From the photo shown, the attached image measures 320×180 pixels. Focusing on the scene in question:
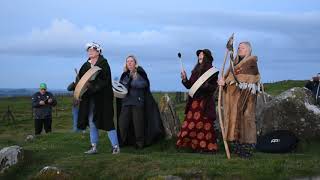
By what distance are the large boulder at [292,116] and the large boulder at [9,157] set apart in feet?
19.4

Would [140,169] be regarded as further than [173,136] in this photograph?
No

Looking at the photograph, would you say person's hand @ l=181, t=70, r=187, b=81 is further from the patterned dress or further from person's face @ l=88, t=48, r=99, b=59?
person's face @ l=88, t=48, r=99, b=59

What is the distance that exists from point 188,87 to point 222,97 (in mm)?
1331

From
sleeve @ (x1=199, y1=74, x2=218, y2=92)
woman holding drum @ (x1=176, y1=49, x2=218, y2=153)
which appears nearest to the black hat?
woman holding drum @ (x1=176, y1=49, x2=218, y2=153)

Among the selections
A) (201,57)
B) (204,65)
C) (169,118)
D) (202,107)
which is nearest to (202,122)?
(202,107)

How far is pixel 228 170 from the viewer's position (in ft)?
32.0

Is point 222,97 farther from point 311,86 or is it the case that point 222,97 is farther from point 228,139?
point 311,86

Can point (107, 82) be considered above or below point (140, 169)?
above

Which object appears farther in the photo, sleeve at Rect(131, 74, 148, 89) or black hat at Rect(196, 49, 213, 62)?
sleeve at Rect(131, 74, 148, 89)

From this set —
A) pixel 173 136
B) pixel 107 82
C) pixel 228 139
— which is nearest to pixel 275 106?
pixel 173 136

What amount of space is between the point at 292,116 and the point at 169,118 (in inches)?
118

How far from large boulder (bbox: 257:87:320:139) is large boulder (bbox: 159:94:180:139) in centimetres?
208

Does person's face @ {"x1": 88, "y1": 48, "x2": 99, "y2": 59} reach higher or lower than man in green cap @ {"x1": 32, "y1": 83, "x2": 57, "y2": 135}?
higher

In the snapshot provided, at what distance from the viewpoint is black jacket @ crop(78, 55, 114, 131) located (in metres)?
12.0
